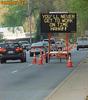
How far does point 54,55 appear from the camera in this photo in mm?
39156

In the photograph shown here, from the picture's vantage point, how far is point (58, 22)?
40812 millimetres

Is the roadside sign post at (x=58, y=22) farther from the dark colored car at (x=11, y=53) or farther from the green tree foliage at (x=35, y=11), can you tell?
the green tree foliage at (x=35, y=11)

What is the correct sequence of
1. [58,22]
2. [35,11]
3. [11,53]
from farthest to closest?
[35,11], [58,22], [11,53]

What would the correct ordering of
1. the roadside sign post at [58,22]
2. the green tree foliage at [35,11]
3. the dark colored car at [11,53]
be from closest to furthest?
the dark colored car at [11,53], the roadside sign post at [58,22], the green tree foliage at [35,11]

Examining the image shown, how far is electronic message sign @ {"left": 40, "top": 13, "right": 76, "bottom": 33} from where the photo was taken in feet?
134

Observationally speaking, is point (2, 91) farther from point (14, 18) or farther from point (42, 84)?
point (14, 18)

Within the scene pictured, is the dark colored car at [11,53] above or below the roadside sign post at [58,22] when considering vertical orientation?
below

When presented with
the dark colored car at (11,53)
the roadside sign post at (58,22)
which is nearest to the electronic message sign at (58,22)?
the roadside sign post at (58,22)

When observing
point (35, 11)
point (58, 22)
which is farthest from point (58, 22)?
point (35, 11)

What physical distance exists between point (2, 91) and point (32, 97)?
86.5 inches

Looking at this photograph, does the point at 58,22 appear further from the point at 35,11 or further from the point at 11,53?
the point at 35,11

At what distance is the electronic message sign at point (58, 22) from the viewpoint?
40.7 metres

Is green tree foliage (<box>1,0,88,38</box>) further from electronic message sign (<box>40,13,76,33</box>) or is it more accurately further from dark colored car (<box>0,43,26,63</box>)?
dark colored car (<box>0,43,26,63</box>)

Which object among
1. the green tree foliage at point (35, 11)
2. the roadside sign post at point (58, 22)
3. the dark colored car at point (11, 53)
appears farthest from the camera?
the green tree foliage at point (35, 11)
